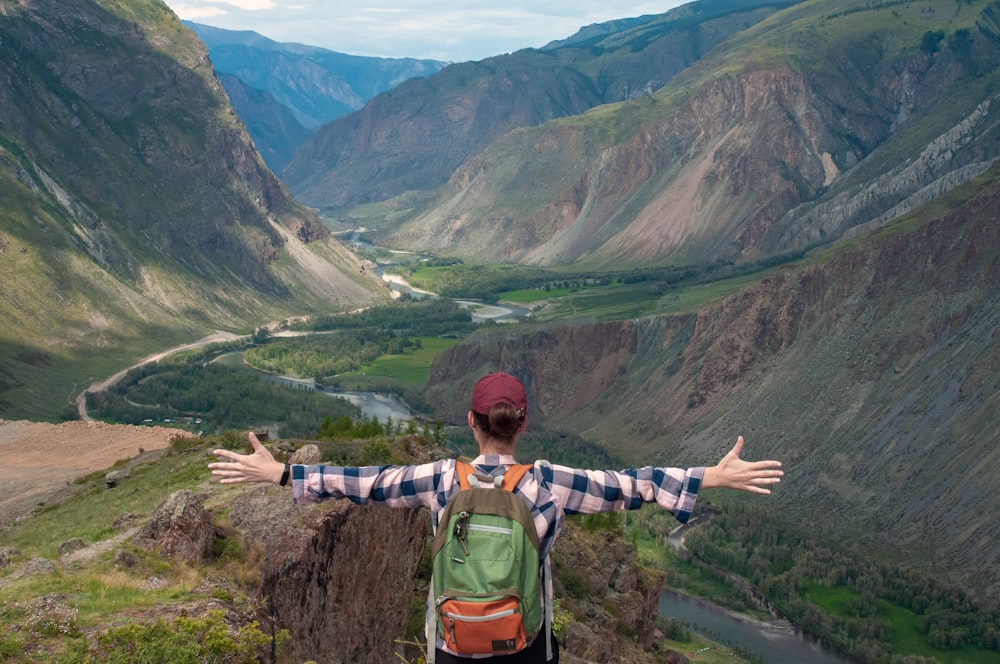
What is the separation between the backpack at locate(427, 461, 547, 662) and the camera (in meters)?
8.75

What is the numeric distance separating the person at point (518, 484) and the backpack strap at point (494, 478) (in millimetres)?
74

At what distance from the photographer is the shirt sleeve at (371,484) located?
995cm

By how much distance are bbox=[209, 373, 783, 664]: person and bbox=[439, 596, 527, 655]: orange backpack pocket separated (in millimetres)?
505

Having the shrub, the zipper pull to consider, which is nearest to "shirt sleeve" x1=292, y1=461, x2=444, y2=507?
the zipper pull

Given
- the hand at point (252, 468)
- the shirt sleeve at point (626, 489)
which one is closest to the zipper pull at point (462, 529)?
the shirt sleeve at point (626, 489)

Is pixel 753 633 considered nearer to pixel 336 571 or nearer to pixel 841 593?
pixel 841 593

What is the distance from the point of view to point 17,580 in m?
16.6

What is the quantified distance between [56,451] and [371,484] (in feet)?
179

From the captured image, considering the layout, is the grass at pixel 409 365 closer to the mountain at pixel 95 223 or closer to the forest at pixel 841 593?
the mountain at pixel 95 223

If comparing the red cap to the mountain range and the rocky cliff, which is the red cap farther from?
the mountain range

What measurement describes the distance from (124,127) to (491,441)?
195m

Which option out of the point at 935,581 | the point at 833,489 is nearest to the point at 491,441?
the point at 935,581

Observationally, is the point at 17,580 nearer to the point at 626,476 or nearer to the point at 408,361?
the point at 626,476

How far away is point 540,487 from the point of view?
974 cm
